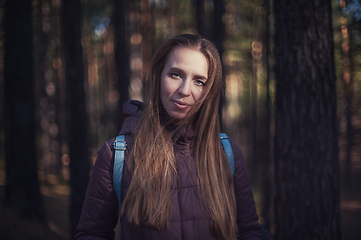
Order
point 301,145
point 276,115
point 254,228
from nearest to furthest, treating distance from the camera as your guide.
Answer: point 254,228 → point 301,145 → point 276,115

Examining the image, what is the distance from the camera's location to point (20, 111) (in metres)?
6.79

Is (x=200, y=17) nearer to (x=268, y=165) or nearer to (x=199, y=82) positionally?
(x=199, y=82)

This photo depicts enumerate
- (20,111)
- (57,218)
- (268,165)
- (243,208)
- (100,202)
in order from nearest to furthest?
(100,202), (243,208), (20,111), (57,218), (268,165)

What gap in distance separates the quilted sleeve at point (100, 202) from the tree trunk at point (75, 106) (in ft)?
13.9

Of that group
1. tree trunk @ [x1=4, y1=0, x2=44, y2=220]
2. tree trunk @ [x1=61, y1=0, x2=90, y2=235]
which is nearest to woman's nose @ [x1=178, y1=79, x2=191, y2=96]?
tree trunk @ [x1=61, y1=0, x2=90, y2=235]

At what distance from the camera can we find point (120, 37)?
8555 millimetres

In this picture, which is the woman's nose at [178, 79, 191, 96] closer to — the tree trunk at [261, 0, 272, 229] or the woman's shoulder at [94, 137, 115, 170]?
the woman's shoulder at [94, 137, 115, 170]

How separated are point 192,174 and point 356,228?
36.7ft

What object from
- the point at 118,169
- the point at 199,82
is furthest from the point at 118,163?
the point at 199,82

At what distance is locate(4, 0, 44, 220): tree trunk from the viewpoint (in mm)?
6676

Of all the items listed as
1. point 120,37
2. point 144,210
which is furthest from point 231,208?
point 120,37

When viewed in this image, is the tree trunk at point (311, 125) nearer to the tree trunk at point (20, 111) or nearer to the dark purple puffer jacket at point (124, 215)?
the dark purple puffer jacket at point (124, 215)

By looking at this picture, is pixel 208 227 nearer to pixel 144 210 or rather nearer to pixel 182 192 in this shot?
pixel 182 192

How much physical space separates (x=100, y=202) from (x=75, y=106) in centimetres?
440
